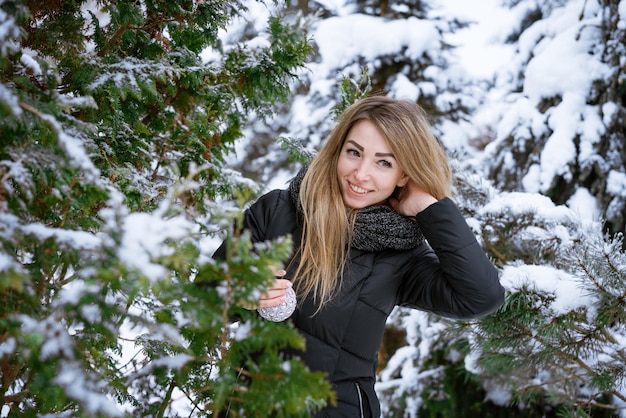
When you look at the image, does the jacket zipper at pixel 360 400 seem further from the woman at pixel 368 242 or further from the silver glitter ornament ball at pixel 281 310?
the silver glitter ornament ball at pixel 281 310

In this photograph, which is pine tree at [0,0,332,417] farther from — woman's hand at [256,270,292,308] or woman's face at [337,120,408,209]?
woman's face at [337,120,408,209]

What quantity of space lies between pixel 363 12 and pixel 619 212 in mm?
4828

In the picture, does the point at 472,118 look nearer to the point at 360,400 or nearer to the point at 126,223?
the point at 360,400

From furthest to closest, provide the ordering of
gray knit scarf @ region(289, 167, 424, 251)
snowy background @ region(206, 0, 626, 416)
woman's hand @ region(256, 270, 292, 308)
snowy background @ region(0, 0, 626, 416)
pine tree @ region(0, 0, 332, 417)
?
snowy background @ region(206, 0, 626, 416), gray knit scarf @ region(289, 167, 424, 251), woman's hand @ region(256, 270, 292, 308), snowy background @ region(0, 0, 626, 416), pine tree @ region(0, 0, 332, 417)

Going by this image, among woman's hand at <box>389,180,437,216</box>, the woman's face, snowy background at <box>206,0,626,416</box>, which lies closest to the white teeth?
the woman's face

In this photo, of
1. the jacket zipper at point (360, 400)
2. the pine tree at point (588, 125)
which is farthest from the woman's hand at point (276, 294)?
the pine tree at point (588, 125)

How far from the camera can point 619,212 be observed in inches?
171

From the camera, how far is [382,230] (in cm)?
215

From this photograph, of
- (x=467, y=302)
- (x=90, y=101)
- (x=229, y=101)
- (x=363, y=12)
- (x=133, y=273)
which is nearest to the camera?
(x=133, y=273)

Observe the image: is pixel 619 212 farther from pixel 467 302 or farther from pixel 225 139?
pixel 225 139

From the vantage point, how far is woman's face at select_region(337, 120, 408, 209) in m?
2.20

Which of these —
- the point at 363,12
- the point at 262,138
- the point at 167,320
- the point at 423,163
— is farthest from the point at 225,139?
the point at 262,138

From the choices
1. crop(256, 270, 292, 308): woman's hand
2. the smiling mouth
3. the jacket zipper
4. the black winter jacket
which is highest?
the smiling mouth

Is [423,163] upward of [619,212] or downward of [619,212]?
upward
